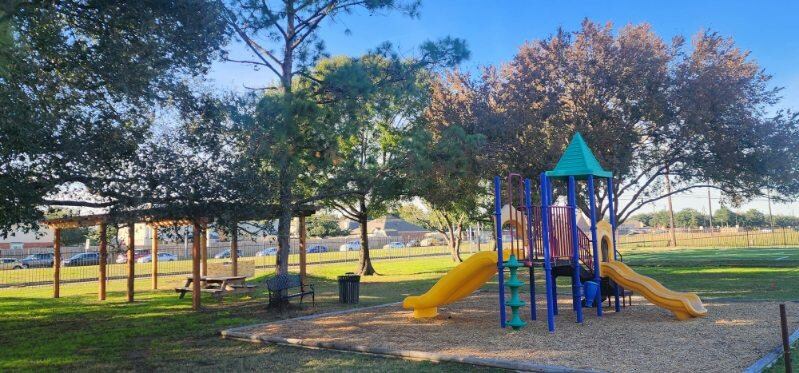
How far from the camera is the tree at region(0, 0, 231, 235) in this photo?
359 inches

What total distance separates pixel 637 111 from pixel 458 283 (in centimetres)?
1176

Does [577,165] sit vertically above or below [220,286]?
above

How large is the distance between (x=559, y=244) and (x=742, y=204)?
17.0 meters

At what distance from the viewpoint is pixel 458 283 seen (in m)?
11.2

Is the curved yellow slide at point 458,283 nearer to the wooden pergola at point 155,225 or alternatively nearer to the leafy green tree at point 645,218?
the wooden pergola at point 155,225

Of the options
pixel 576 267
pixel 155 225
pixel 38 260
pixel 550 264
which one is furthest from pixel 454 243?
pixel 38 260

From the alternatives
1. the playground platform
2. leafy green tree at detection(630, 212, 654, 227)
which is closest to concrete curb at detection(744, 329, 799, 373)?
the playground platform

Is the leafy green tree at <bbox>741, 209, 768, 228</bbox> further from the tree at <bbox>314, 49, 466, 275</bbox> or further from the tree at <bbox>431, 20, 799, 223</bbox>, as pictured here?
the tree at <bbox>314, 49, 466, 275</bbox>

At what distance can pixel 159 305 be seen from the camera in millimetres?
15438

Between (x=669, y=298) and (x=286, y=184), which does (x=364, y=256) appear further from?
(x=669, y=298)

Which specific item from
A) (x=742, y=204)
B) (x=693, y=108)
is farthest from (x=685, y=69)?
(x=742, y=204)

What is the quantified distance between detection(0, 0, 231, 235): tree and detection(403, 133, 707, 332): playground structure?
631 centimetres

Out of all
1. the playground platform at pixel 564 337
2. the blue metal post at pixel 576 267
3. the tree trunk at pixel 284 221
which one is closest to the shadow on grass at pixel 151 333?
the playground platform at pixel 564 337

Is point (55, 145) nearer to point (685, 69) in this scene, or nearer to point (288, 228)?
point (288, 228)
